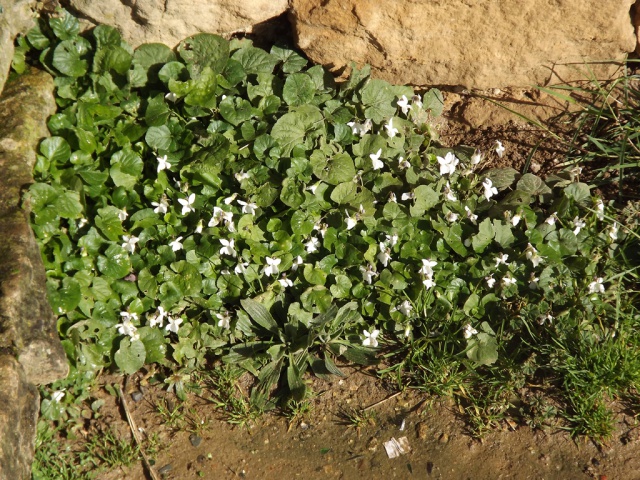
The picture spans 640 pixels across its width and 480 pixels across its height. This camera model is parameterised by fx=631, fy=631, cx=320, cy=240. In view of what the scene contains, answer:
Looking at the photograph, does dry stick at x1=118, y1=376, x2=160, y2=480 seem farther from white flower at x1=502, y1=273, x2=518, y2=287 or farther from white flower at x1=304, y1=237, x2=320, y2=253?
white flower at x1=502, y1=273, x2=518, y2=287

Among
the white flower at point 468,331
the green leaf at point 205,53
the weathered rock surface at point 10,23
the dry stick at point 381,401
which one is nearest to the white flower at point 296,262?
the dry stick at point 381,401

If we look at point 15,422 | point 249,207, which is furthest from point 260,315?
point 15,422

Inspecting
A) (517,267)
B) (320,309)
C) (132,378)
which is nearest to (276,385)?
(320,309)

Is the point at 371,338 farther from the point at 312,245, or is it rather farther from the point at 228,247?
the point at 228,247

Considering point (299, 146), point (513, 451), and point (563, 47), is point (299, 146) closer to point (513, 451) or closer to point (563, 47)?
point (563, 47)

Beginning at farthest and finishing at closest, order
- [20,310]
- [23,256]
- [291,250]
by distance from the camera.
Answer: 1. [291,250]
2. [23,256]
3. [20,310]

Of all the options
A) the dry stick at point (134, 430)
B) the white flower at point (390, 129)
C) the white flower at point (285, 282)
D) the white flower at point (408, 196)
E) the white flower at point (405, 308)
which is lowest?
the dry stick at point (134, 430)

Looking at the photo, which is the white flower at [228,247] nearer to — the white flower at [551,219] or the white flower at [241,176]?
the white flower at [241,176]
